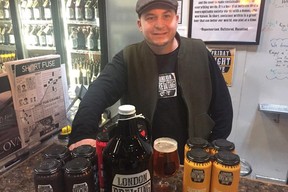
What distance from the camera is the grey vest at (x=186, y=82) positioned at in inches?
59.6

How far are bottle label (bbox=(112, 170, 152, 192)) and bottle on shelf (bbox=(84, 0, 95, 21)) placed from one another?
225cm

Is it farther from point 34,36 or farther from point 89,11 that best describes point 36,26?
point 89,11

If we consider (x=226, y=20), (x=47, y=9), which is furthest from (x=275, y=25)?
(x=47, y=9)

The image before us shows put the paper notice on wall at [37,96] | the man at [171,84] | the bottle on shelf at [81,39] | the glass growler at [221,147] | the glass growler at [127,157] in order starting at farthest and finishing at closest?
the bottle on shelf at [81,39], the man at [171,84], the paper notice on wall at [37,96], the glass growler at [221,147], the glass growler at [127,157]

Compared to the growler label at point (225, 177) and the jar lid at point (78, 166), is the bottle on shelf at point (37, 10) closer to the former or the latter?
the jar lid at point (78, 166)

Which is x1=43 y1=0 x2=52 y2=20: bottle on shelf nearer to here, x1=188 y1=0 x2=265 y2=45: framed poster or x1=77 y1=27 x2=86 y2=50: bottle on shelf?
x1=77 y1=27 x2=86 y2=50: bottle on shelf

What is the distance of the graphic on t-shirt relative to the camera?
4.97 ft

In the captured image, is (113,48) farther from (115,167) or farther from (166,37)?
(115,167)

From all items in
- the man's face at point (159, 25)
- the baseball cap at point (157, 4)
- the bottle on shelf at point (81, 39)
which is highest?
the baseball cap at point (157, 4)

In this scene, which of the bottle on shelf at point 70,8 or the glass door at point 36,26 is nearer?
the bottle on shelf at point 70,8

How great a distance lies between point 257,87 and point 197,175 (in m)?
1.70

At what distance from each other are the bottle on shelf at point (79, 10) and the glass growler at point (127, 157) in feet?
7.41

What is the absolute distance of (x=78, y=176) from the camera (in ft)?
2.13

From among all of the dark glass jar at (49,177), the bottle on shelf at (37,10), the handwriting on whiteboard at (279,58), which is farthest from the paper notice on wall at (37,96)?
the bottle on shelf at (37,10)
